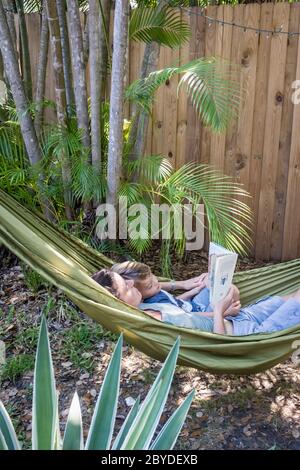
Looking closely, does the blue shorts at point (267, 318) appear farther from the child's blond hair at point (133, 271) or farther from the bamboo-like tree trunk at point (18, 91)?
the bamboo-like tree trunk at point (18, 91)

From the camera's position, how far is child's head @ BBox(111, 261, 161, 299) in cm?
227

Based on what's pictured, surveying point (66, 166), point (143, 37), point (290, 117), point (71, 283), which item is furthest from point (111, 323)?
point (290, 117)

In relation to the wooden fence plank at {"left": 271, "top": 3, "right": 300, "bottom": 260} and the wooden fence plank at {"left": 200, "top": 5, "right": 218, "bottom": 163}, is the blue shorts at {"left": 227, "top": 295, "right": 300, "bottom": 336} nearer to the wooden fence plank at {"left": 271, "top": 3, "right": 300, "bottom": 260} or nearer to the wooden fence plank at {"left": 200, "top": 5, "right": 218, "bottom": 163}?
the wooden fence plank at {"left": 271, "top": 3, "right": 300, "bottom": 260}

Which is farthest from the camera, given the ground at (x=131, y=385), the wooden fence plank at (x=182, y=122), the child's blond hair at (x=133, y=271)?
the wooden fence plank at (x=182, y=122)

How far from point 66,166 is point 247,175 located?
124cm

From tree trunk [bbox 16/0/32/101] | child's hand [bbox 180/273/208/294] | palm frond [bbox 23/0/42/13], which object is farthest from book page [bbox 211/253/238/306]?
palm frond [bbox 23/0/42/13]

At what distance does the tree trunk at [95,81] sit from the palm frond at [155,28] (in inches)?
8.3

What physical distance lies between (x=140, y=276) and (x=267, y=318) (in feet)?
1.81

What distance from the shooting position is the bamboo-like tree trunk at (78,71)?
2.87 meters

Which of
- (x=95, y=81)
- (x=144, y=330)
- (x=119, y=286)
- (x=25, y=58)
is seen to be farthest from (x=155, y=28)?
(x=144, y=330)

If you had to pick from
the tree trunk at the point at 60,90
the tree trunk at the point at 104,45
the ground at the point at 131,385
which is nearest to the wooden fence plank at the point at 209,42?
the tree trunk at the point at 104,45

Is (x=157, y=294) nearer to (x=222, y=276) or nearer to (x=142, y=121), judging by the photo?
(x=222, y=276)

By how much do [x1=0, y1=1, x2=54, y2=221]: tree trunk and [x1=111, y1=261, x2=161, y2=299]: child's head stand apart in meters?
1.02

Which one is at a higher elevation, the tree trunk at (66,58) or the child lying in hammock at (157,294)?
the tree trunk at (66,58)
